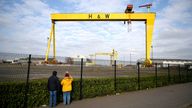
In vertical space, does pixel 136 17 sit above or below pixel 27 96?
above

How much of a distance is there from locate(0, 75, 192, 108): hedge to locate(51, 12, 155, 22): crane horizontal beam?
1492 cm

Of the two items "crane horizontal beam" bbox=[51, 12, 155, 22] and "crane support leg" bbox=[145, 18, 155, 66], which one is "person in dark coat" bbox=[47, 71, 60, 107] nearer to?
"crane horizontal beam" bbox=[51, 12, 155, 22]

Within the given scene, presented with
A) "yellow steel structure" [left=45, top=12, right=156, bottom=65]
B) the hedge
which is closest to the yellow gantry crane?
"yellow steel structure" [left=45, top=12, right=156, bottom=65]

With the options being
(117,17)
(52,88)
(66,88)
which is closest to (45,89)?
(52,88)

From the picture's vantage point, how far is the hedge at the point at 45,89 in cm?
839

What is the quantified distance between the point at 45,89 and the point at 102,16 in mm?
23913

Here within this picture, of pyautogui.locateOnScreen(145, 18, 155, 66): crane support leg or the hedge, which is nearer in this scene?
the hedge

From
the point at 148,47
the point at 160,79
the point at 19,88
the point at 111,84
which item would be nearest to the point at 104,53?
the point at 148,47

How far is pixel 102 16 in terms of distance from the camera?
32.7 m

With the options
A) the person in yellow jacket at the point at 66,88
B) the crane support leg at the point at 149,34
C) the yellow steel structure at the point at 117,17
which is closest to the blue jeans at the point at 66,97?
the person in yellow jacket at the point at 66,88

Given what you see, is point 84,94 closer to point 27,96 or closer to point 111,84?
point 111,84

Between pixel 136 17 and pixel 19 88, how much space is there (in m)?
25.5

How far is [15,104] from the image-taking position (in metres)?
8.58

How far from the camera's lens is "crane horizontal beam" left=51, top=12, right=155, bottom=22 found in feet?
105
